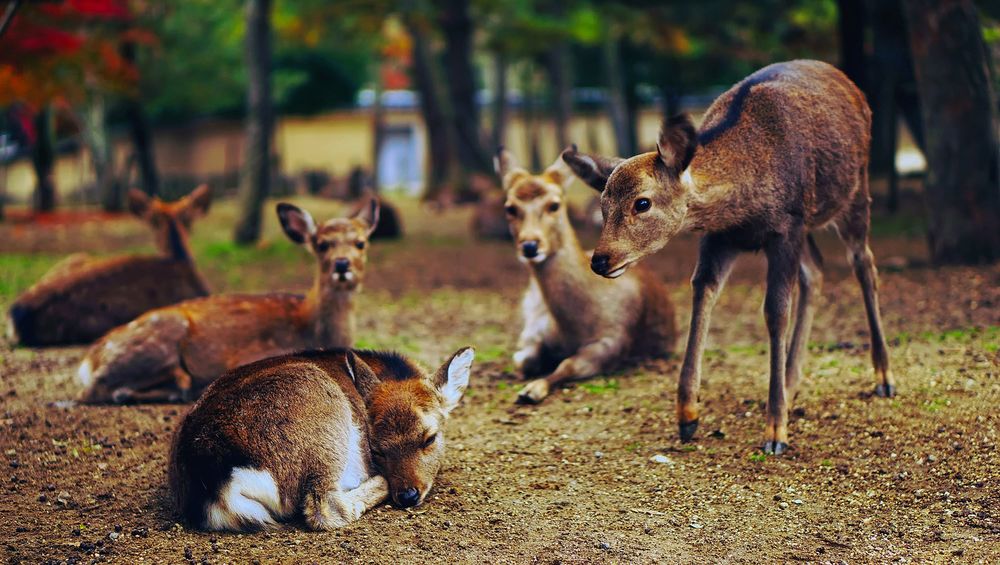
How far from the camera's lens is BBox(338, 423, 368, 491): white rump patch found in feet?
15.8

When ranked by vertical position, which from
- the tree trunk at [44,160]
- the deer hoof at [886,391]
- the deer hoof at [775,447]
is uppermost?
the deer hoof at [886,391]

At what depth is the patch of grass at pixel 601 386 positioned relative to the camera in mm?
6871

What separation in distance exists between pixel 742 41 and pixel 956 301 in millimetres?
19293

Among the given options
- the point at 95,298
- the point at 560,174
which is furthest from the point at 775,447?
the point at 95,298

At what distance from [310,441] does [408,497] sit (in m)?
0.48

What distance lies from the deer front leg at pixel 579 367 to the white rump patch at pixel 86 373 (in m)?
2.56

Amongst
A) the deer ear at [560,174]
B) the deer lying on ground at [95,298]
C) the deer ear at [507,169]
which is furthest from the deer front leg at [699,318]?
the deer lying on ground at [95,298]

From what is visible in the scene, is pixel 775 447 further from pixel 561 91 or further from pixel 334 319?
pixel 561 91

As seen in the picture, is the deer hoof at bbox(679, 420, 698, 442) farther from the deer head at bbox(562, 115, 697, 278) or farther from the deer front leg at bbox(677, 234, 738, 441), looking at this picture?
the deer head at bbox(562, 115, 697, 278)

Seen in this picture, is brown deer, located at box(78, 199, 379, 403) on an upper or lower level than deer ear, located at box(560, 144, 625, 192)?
lower

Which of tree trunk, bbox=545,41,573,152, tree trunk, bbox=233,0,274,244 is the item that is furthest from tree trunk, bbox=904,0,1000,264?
tree trunk, bbox=545,41,573,152

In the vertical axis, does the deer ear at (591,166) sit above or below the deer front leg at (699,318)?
above

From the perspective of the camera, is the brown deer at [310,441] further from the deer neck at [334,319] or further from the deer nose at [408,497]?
the deer neck at [334,319]

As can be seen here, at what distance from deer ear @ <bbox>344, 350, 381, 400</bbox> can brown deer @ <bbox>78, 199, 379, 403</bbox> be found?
1.73m
